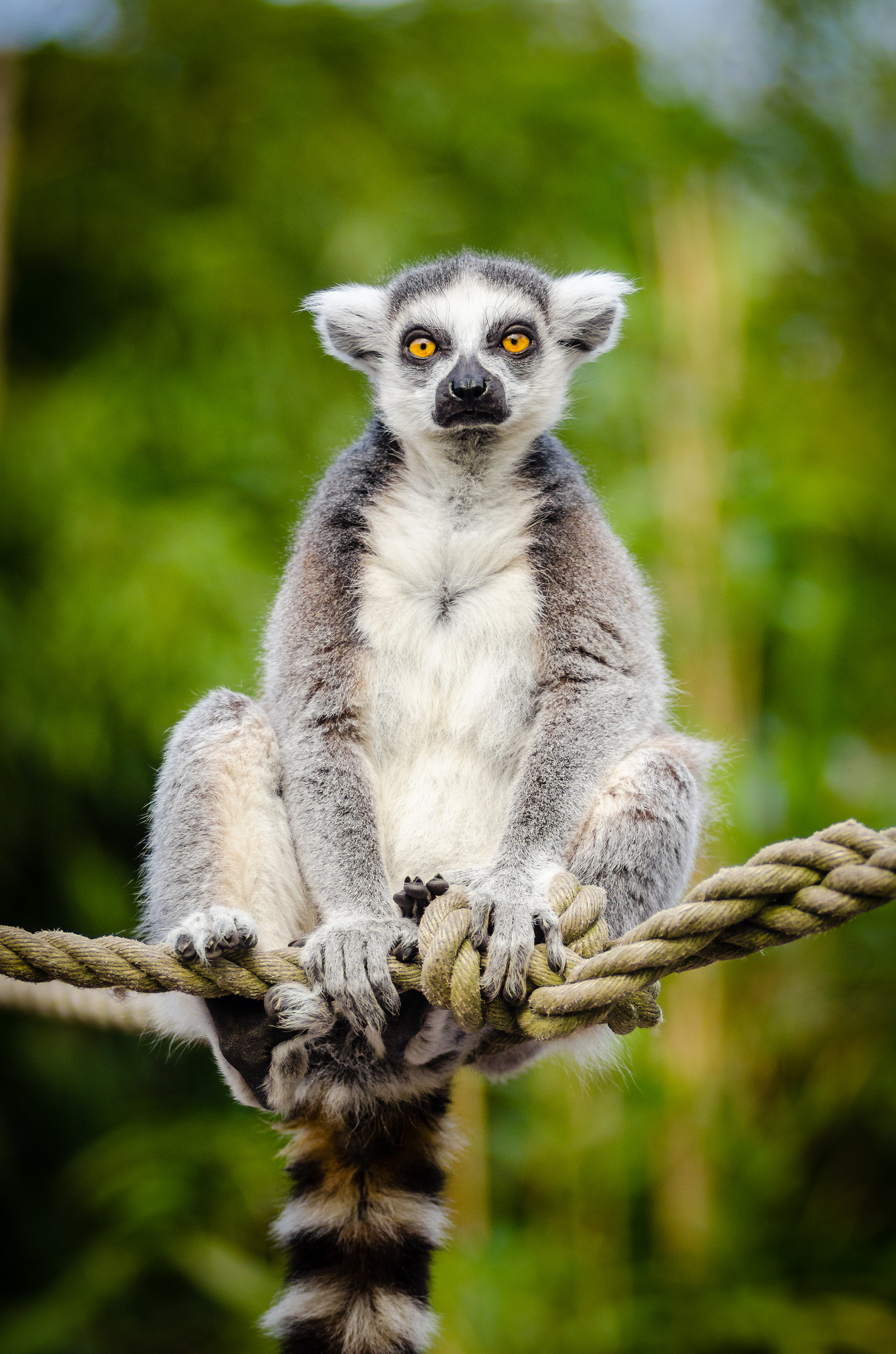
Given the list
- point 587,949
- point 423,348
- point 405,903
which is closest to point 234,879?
point 405,903

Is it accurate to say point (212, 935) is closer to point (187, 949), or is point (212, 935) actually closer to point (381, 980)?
point (187, 949)

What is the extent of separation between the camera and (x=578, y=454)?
4.48 m

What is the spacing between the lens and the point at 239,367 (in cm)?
497

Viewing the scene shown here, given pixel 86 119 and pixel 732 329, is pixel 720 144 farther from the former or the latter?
pixel 86 119

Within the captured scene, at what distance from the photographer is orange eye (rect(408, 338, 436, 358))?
9.91ft

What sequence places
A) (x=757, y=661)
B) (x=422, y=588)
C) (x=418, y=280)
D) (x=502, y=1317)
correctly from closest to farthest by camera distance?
(x=422, y=588), (x=418, y=280), (x=502, y=1317), (x=757, y=661)

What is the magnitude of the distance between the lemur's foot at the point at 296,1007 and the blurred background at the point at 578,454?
1901 millimetres

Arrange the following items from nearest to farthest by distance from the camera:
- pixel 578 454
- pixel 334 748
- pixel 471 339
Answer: pixel 334 748 → pixel 471 339 → pixel 578 454

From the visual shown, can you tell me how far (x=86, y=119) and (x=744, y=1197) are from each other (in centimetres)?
546

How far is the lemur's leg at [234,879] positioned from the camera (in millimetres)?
2164

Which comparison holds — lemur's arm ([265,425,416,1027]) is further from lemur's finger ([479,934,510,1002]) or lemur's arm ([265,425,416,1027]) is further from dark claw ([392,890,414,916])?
lemur's finger ([479,934,510,1002])

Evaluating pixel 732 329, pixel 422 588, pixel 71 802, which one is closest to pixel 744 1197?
pixel 422 588

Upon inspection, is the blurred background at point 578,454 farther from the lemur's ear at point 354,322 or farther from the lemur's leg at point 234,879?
the lemur's leg at point 234,879

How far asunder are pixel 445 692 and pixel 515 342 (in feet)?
3.43
